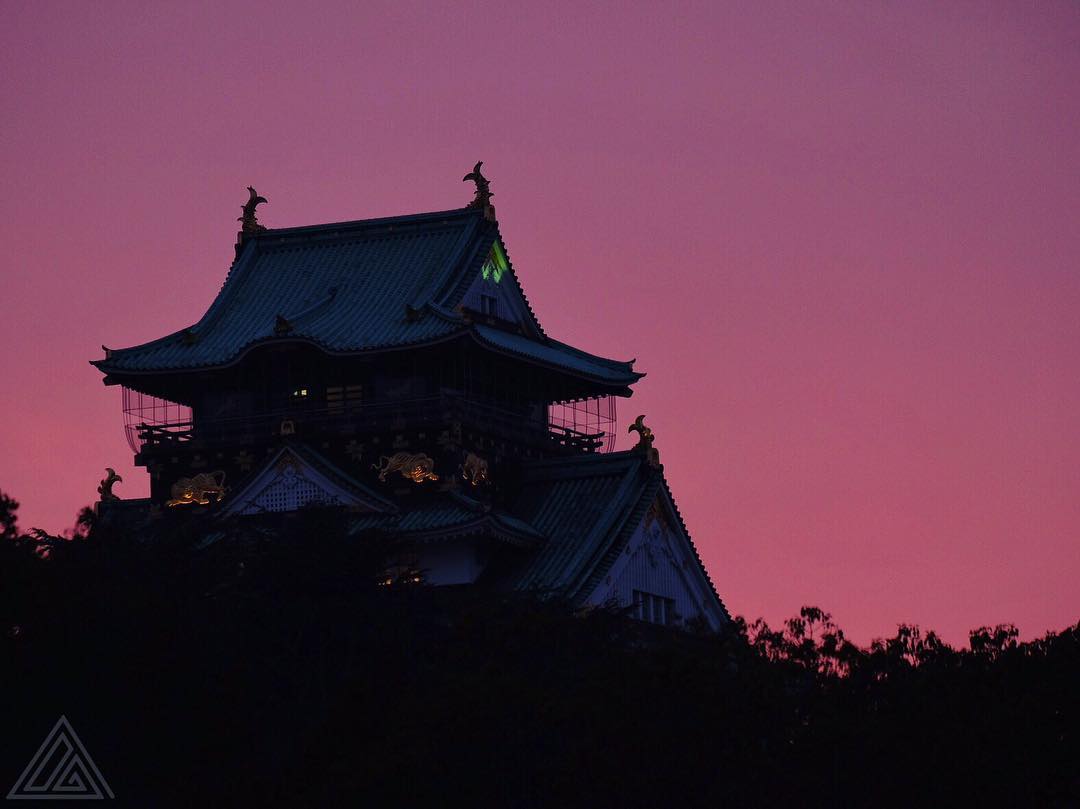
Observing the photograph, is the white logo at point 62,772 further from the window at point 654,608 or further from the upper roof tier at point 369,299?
the window at point 654,608

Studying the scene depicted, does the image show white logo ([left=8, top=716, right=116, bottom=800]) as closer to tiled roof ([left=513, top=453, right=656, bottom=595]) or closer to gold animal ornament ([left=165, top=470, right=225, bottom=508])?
tiled roof ([left=513, top=453, right=656, bottom=595])

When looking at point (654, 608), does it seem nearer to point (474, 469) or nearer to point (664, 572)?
point (664, 572)

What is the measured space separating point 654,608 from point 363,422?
10343mm

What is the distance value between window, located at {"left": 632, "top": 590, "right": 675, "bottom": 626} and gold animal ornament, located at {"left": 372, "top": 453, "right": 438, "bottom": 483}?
7.09m

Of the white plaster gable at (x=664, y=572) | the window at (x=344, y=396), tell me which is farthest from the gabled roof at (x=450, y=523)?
the window at (x=344, y=396)

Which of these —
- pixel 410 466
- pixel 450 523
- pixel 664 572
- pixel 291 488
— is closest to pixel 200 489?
pixel 291 488

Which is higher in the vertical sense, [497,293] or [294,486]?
[497,293]

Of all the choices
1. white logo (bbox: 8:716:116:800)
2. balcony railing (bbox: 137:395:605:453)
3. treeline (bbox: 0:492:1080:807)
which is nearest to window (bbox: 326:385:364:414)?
balcony railing (bbox: 137:395:605:453)

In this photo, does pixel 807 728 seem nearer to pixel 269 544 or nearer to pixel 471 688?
pixel 471 688

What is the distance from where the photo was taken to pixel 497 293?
83.2 m

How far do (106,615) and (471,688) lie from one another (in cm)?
816

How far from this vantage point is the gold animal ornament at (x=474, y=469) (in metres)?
77.8

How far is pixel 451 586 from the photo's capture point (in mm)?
75375

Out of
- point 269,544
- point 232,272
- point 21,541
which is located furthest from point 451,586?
point 21,541
